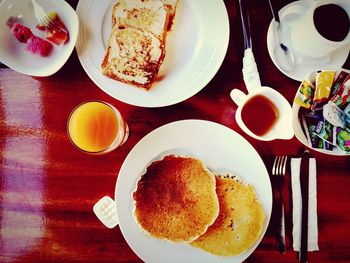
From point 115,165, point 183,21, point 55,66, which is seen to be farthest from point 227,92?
point 55,66

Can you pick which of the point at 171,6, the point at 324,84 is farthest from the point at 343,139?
the point at 171,6

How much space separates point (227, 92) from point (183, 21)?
27 cm

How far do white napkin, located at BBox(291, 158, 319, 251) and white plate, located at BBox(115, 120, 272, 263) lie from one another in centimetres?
9

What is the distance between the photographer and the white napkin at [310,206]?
44.9 inches

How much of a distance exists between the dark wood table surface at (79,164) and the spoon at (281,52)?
0.14 feet

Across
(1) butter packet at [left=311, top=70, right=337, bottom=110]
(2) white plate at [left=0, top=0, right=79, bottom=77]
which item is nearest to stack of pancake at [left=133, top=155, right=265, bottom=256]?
(1) butter packet at [left=311, top=70, right=337, bottom=110]

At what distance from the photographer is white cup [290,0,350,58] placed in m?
1.01

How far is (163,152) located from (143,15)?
449 mm

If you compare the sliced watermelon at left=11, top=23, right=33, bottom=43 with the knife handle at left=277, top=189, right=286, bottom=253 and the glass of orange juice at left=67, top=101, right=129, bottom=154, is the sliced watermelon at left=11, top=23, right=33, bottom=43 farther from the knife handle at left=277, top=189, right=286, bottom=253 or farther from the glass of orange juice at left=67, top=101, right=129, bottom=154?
the knife handle at left=277, top=189, right=286, bottom=253

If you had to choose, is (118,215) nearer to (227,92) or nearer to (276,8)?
(227,92)

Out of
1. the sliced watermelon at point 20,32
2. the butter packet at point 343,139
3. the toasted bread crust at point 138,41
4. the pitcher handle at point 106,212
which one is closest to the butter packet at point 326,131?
the butter packet at point 343,139

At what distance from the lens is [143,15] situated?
1.21 meters

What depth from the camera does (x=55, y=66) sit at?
1147mm

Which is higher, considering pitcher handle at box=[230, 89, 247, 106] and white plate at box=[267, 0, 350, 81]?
white plate at box=[267, 0, 350, 81]
